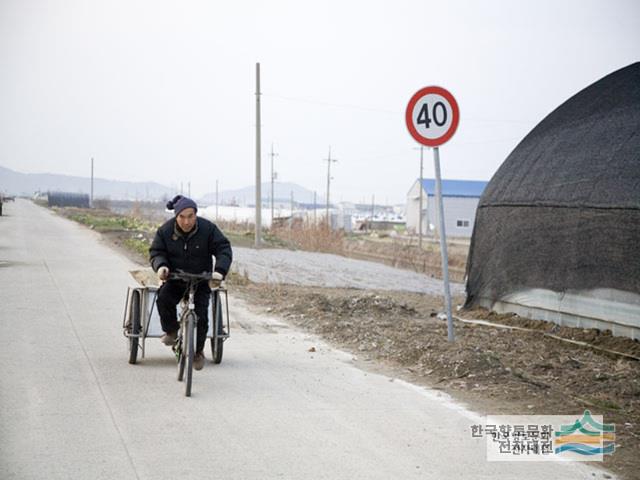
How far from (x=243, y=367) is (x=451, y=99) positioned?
4.06 metres

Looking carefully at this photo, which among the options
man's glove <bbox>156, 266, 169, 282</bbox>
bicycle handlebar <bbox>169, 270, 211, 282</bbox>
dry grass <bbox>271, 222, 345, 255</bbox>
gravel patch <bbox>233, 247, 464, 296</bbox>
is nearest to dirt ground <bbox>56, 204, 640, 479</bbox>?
bicycle handlebar <bbox>169, 270, 211, 282</bbox>

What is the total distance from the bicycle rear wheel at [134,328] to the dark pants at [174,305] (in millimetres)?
552

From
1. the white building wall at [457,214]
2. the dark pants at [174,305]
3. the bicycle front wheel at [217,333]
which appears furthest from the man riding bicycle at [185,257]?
the white building wall at [457,214]

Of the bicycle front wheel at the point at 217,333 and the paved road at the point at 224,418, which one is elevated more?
the bicycle front wheel at the point at 217,333

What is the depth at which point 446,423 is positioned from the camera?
7.31 meters

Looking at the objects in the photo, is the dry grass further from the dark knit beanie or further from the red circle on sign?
the dark knit beanie

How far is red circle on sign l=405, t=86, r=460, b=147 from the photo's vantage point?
406 inches

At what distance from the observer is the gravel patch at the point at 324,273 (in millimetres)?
21375

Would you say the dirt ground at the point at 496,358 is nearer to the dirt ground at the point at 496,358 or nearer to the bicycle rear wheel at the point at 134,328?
the dirt ground at the point at 496,358

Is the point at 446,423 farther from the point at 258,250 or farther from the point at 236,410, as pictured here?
the point at 258,250

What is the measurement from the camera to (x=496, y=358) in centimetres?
947

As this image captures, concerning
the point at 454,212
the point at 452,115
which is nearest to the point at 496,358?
the point at 452,115

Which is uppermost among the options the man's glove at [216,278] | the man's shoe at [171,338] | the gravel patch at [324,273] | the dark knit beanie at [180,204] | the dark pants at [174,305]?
the dark knit beanie at [180,204]

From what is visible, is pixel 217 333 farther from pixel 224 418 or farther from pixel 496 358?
pixel 496 358
